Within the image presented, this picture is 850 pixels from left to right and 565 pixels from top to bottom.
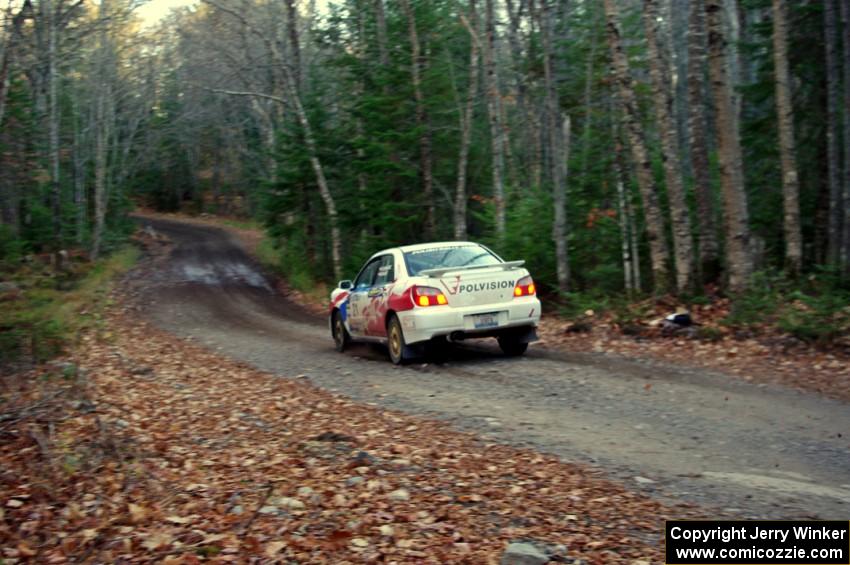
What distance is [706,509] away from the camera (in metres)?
5.40

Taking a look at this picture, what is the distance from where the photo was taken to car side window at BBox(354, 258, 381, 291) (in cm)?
1372

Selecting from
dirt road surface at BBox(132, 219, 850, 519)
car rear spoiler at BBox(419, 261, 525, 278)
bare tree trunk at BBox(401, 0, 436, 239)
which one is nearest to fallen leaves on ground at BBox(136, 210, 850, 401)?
dirt road surface at BBox(132, 219, 850, 519)

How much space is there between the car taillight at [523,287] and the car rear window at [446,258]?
569mm

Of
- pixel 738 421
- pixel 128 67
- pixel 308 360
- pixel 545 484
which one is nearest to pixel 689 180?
pixel 308 360

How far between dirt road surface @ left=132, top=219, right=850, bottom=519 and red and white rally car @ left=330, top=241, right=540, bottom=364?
447 millimetres

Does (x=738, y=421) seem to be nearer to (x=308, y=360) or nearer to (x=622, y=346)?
(x=622, y=346)

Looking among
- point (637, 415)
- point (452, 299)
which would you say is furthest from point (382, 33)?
point (637, 415)

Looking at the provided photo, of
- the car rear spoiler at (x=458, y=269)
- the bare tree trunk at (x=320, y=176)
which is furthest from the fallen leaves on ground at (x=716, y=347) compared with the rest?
the bare tree trunk at (x=320, y=176)

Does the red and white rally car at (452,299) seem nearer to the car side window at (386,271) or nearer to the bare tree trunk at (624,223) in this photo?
the car side window at (386,271)

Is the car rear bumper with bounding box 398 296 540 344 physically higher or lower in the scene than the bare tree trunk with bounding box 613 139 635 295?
lower

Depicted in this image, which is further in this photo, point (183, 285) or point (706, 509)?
point (183, 285)

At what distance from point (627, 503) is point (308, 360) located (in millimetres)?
9060

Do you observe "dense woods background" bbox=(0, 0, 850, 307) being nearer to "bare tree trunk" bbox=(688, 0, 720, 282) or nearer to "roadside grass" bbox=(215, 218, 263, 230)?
"bare tree trunk" bbox=(688, 0, 720, 282)

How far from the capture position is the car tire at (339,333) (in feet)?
49.2
